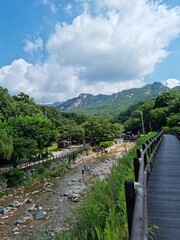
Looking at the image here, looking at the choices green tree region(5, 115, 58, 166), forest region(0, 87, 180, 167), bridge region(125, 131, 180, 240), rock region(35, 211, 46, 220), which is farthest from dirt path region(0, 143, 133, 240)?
forest region(0, 87, 180, 167)

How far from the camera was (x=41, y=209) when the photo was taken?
44.4 ft

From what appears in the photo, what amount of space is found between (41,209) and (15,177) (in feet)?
23.8

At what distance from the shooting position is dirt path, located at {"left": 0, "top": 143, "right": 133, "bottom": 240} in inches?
405

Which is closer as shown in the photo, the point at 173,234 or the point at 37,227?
the point at 173,234

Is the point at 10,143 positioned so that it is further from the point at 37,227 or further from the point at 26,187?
the point at 37,227

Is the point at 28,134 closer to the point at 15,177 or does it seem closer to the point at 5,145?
the point at 15,177

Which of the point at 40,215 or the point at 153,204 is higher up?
the point at 153,204

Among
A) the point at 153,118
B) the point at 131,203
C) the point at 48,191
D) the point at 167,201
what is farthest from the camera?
the point at 153,118

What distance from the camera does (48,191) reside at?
1747 cm

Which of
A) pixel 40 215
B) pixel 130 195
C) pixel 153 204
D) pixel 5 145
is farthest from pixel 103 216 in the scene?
pixel 5 145

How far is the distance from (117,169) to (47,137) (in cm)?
2354

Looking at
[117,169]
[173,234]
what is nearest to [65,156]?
[117,169]

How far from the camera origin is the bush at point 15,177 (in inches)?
772

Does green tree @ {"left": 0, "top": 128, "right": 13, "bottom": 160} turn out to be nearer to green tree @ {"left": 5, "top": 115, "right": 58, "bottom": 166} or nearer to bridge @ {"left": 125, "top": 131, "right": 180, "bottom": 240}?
green tree @ {"left": 5, "top": 115, "right": 58, "bottom": 166}
